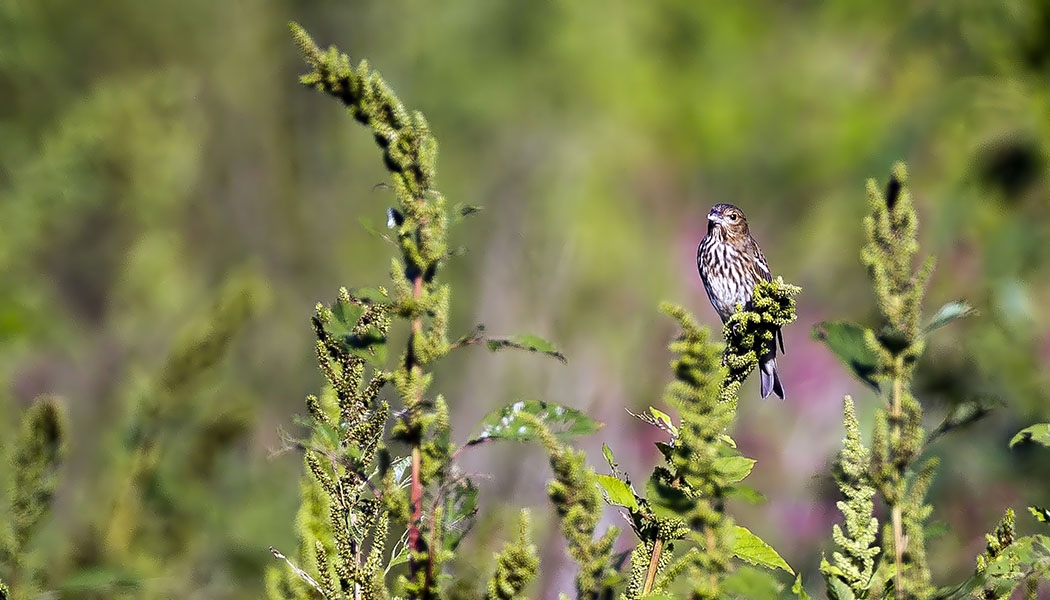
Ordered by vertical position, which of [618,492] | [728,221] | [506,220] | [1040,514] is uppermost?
[506,220]

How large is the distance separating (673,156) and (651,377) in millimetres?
3458

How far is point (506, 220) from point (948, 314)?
535 centimetres

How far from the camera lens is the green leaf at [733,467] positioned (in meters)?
0.86

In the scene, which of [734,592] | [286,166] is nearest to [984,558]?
[734,592]

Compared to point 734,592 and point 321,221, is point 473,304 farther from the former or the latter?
point 734,592

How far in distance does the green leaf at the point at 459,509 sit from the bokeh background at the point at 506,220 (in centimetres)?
10

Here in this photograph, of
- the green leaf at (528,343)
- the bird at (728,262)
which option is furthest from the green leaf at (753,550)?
the bird at (728,262)

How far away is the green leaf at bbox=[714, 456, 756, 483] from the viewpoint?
86 centimetres

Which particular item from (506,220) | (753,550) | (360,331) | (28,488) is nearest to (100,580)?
(28,488)

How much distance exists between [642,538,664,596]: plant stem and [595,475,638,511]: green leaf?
1.5 inches

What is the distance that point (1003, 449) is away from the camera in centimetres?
321

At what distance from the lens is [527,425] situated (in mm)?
870

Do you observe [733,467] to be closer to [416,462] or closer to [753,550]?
[753,550]

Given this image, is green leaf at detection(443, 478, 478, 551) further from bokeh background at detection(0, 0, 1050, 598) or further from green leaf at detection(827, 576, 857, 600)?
green leaf at detection(827, 576, 857, 600)
